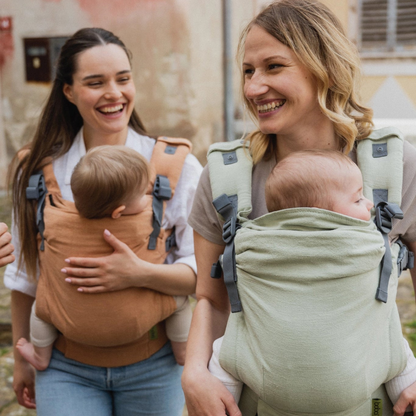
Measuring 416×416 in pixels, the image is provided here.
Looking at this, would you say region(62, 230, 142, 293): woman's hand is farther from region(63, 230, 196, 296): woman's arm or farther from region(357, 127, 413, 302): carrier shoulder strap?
region(357, 127, 413, 302): carrier shoulder strap

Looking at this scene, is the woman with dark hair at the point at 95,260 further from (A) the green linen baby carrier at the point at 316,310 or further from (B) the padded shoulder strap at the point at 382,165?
(B) the padded shoulder strap at the point at 382,165

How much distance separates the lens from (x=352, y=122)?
69.5 inches

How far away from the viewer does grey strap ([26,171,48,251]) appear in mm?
2287

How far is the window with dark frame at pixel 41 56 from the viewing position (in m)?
9.23

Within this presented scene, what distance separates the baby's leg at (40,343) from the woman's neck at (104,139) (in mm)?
771

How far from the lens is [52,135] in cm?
254

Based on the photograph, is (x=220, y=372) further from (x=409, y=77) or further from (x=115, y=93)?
(x=409, y=77)

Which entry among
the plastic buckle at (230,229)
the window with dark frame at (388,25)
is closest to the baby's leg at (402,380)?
the plastic buckle at (230,229)

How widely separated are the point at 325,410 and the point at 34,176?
148 cm

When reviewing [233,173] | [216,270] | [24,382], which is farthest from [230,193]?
[24,382]

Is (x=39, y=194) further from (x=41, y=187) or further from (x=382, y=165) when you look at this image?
(x=382, y=165)

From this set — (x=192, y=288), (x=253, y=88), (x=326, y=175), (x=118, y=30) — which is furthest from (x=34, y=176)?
(x=118, y=30)

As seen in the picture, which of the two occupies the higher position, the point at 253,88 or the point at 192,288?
the point at 253,88

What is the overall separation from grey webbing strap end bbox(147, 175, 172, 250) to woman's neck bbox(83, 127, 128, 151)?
32 cm
